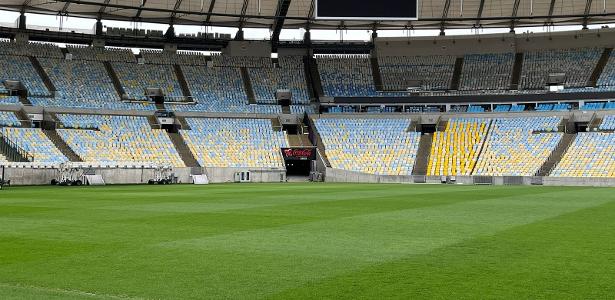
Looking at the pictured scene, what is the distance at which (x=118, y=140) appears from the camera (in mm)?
67375

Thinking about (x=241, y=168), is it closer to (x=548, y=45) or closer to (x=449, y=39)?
(x=449, y=39)

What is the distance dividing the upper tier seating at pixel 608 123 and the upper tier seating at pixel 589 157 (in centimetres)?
125

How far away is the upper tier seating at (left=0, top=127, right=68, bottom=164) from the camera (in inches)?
2333

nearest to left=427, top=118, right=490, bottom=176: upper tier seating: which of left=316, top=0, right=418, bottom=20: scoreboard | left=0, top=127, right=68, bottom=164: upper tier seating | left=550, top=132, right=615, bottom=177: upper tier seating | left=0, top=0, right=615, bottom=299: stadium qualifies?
left=0, top=0, right=615, bottom=299: stadium

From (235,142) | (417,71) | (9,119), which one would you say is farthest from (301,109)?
(9,119)

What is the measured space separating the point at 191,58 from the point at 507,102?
37.0 meters

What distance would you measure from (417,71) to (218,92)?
78.3 feet

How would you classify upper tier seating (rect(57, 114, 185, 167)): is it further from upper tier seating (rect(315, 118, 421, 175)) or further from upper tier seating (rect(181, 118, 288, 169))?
upper tier seating (rect(315, 118, 421, 175))

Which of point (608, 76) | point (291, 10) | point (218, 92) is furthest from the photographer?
point (218, 92)

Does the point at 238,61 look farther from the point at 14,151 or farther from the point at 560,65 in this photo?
the point at 560,65

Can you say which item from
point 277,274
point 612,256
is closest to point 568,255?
point 612,256

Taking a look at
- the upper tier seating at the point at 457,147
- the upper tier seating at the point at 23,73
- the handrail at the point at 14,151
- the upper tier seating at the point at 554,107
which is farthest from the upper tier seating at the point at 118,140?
the upper tier seating at the point at 554,107

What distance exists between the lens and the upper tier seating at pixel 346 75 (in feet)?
270

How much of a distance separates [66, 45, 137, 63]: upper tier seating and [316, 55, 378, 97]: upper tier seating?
2270cm
